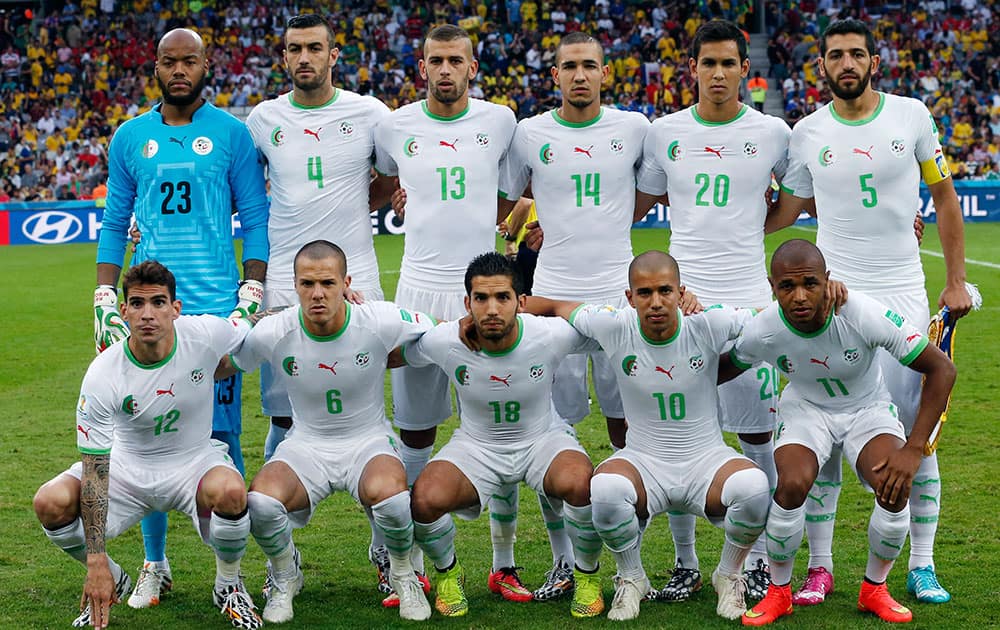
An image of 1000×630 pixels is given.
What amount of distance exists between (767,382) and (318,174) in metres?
2.39

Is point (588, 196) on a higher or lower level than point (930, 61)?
higher

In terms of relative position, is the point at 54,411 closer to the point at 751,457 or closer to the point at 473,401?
the point at 473,401

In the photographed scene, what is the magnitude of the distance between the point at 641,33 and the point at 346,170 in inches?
1062

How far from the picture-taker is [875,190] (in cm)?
565

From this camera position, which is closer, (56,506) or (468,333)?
(56,506)

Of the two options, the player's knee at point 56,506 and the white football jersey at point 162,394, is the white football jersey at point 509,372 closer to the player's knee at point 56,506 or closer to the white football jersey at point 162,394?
the white football jersey at point 162,394

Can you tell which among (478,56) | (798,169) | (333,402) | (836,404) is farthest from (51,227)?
(836,404)

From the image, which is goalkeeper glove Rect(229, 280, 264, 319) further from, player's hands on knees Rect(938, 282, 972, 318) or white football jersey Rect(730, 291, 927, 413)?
player's hands on knees Rect(938, 282, 972, 318)

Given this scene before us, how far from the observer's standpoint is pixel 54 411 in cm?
995

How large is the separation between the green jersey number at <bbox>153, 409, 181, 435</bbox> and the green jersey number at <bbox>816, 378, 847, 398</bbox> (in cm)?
282

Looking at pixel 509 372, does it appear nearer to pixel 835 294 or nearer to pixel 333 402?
pixel 333 402

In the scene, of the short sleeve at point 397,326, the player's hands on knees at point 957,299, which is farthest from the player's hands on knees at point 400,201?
the player's hands on knees at point 957,299

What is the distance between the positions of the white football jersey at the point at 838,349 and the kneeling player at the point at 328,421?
4.98 ft

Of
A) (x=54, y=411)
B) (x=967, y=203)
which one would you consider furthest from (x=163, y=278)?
(x=967, y=203)
